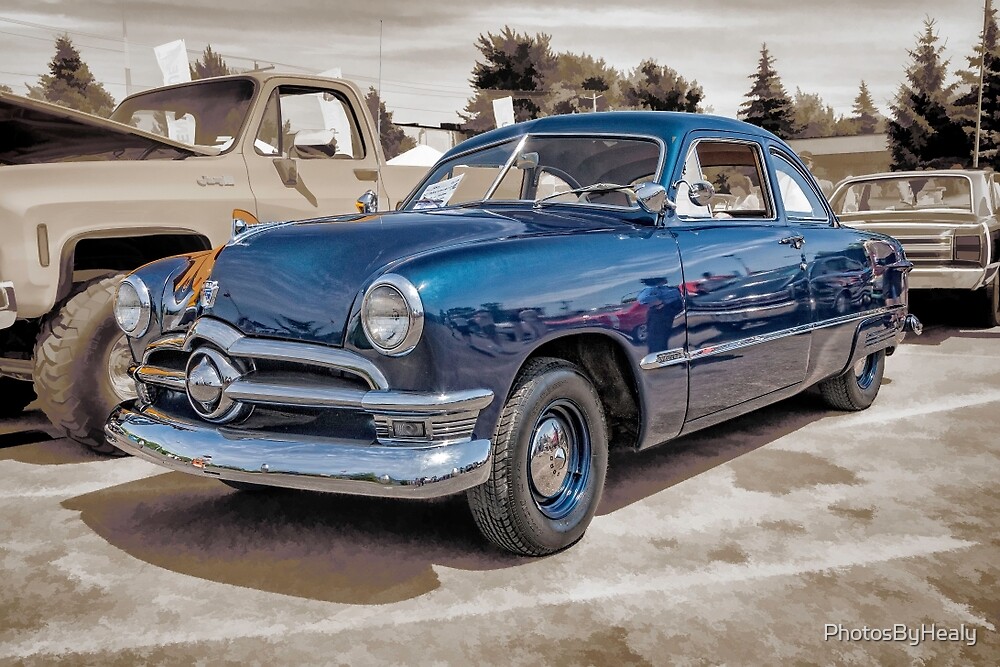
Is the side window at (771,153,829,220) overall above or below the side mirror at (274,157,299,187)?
below

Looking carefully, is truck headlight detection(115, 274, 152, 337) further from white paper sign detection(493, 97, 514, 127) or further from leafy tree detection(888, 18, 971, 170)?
leafy tree detection(888, 18, 971, 170)

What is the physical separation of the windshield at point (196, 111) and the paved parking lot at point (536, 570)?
2.47 meters

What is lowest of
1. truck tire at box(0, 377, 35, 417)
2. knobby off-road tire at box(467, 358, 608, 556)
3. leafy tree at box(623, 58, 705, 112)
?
truck tire at box(0, 377, 35, 417)

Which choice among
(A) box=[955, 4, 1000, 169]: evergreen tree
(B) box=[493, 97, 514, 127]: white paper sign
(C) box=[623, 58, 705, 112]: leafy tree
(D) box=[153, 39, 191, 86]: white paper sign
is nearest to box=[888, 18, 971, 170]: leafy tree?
(A) box=[955, 4, 1000, 169]: evergreen tree

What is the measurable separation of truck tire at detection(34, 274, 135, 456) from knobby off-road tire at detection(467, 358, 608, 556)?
2.67 m

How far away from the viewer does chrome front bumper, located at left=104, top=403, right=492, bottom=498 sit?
10.2 ft

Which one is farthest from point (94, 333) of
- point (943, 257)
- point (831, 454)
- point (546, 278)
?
point (943, 257)

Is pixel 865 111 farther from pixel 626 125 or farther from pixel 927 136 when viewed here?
pixel 626 125

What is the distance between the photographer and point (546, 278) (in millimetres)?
3525

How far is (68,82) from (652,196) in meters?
84.6

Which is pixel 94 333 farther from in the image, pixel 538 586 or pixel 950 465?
pixel 950 465

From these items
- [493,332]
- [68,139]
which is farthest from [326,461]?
[68,139]

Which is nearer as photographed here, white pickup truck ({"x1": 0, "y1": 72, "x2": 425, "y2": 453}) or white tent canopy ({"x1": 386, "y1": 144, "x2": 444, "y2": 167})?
white pickup truck ({"x1": 0, "y1": 72, "x2": 425, "y2": 453})

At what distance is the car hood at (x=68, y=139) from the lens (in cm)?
590
